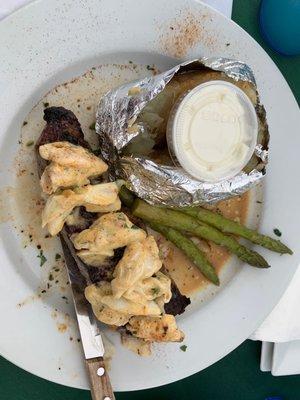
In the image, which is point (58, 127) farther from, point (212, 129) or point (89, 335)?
point (89, 335)

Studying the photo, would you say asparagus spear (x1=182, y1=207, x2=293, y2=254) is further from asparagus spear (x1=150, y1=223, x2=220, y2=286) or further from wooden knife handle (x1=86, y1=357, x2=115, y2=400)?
wooden knife handle (x1=86, y1=357, x2=115, y2=400)

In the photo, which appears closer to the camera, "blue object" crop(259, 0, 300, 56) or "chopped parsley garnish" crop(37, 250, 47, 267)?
"chopped parsley garnish" crop(37, 250, 47, 267)

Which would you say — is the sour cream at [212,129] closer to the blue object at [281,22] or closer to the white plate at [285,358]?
the blue object at [281,22]

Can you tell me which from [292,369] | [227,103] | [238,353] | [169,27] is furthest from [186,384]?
[169,27]

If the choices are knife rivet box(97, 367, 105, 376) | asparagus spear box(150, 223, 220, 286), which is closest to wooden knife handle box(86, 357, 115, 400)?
knife rivet box(97, 367, 105, 376)

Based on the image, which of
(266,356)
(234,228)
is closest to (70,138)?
(234,228)
